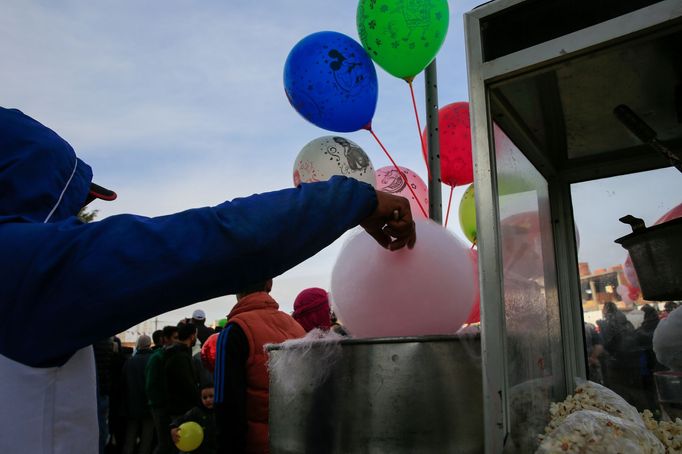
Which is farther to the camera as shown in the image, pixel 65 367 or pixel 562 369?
Result: pixel 562 369

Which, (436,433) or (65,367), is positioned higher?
(65,367)

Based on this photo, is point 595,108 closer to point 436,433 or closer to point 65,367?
point 436,433

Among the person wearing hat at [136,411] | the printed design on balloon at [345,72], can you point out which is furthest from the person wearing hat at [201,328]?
the printed design on balloon at [345,72]

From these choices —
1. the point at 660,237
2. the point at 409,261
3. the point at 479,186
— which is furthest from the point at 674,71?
the point at 409,261

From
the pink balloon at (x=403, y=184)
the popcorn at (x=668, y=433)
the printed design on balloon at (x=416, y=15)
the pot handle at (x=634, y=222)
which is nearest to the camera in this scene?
the popcorn at (x=668, y=433)

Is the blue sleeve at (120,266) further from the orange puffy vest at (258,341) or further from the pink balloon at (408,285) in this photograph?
the orange puffy vest at (258,341)

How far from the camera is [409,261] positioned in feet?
4.28

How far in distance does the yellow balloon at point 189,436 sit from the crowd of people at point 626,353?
2766 millimetres

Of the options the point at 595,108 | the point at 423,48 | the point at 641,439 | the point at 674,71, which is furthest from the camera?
the point at 423,48

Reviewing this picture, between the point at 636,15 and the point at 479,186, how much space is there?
0.49 m

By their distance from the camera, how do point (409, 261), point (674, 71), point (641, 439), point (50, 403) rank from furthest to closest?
point (674, 71) → point (409, 261) → point (641, 439) → point (50, 403)

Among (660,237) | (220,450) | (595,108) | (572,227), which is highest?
(595,108)

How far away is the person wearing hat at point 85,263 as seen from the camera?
0.85 m

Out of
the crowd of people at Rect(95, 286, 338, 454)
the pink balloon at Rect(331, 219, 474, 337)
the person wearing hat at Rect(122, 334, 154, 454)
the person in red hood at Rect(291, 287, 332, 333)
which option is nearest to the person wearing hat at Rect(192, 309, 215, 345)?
the crowd of people at Rect(95, 286, 338, 454)
